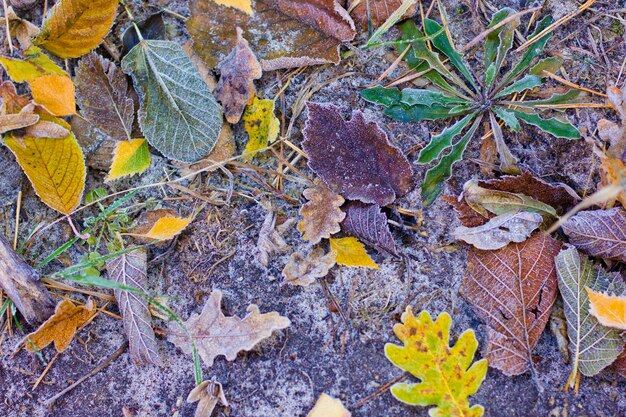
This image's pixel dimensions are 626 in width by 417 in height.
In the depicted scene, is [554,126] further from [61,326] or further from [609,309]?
[61,326]

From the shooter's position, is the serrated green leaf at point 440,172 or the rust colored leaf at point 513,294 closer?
the rust colored leaf at point 513,294

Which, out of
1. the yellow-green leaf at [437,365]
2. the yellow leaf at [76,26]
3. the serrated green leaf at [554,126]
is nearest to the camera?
the yellow-green leaf at [437,365]

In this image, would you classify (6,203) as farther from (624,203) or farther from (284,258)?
(624,203)

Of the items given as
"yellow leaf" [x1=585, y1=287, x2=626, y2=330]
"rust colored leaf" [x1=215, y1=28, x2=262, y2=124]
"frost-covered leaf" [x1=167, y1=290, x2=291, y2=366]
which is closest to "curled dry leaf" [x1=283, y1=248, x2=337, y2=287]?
"frost-covered leaf" [x1=167, y1=290, x2=291, y2=366]

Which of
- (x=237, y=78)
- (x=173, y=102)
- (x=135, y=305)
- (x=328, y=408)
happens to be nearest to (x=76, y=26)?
(x=173, y=102)

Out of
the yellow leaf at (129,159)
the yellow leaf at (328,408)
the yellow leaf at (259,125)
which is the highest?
the yellow leaf at (259,125)

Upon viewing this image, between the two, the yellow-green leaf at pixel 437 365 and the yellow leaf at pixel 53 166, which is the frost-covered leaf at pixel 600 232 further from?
the yellow leaf at pixel 53 166

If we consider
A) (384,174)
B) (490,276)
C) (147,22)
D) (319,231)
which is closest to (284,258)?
(319,231)

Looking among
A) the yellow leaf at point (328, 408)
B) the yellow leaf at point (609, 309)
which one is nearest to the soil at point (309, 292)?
the yellow leaf at point (328, 408)

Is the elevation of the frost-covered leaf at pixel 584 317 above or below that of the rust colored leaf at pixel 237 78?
below
